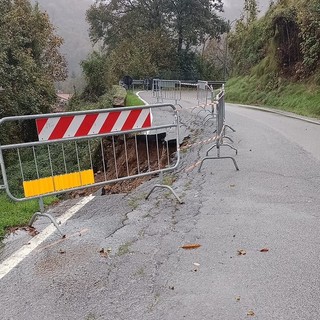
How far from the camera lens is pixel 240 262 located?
4.04m

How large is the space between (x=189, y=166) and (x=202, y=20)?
40829 millimetres

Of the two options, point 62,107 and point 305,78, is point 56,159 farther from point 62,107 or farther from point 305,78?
point 62,107

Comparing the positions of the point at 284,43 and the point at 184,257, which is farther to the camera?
the point at 284,43

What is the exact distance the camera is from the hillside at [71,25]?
13588 cm

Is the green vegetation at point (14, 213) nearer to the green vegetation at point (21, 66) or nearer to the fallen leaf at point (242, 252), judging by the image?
the fallen leaf at point (242, 252)

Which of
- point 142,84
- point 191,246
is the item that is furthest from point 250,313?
point 142,84

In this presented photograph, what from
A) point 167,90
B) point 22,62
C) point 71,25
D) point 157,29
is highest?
point 71,25

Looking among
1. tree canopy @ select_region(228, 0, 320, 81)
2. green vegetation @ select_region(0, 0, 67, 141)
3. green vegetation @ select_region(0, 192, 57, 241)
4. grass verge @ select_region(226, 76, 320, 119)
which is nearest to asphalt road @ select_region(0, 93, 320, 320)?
green vegetation @ select_region(0, 192, 57, 241)

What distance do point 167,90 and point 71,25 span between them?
152 metres

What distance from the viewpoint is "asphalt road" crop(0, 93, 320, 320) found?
3314mm

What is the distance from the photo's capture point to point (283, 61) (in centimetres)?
2284

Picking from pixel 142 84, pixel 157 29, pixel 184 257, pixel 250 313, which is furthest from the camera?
pixel 157 29

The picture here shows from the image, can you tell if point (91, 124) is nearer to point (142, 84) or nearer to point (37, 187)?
point (37, 187)

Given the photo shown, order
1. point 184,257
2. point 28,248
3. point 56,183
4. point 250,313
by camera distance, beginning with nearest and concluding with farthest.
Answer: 1. point 250,313
2. point 184,257
3. point 28,248
4. point 56,183
